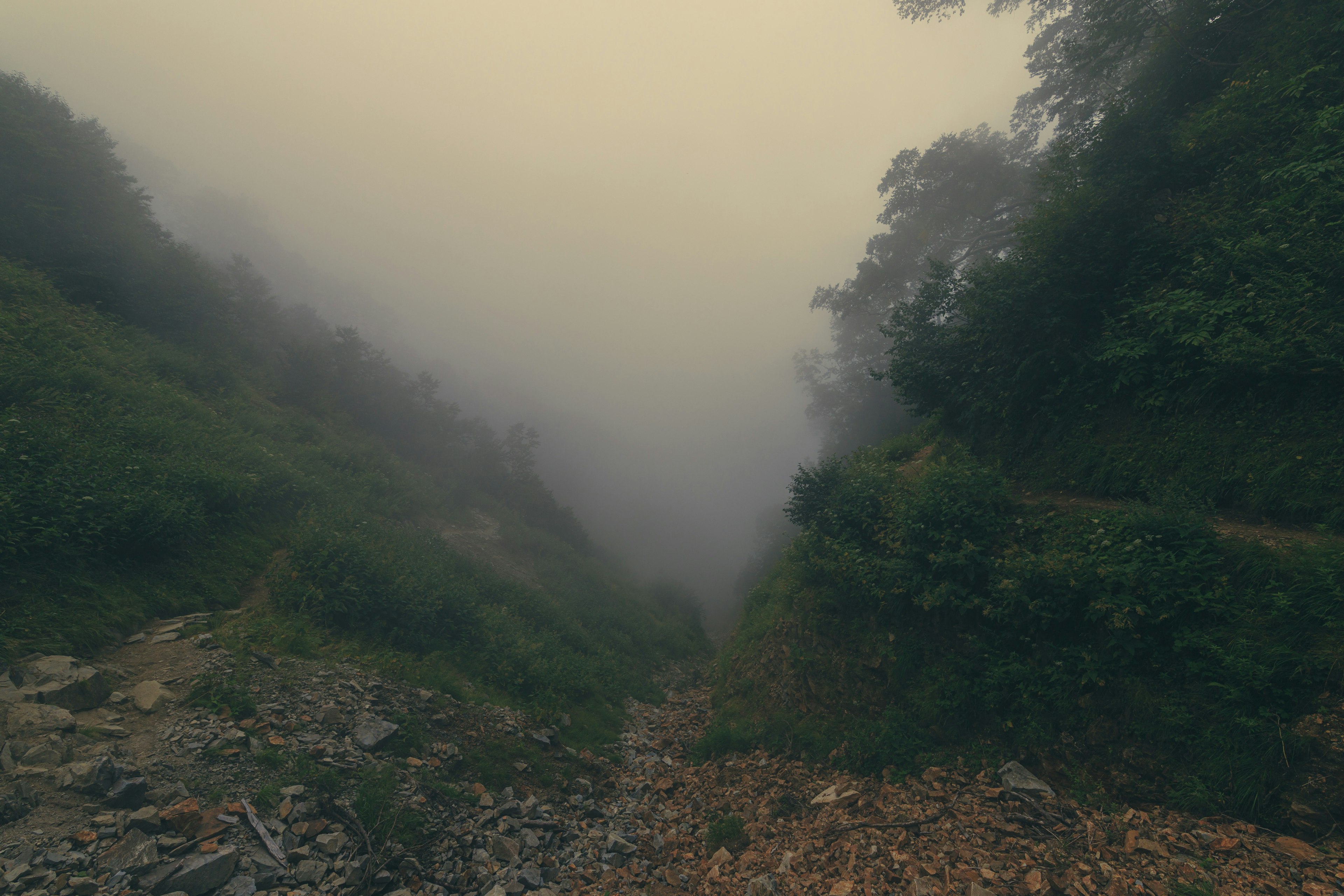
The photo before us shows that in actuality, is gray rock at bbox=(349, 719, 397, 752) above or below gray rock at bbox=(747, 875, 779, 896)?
below

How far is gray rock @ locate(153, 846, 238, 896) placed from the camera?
394cm

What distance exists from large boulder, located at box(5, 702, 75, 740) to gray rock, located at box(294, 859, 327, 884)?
3047 millimetres

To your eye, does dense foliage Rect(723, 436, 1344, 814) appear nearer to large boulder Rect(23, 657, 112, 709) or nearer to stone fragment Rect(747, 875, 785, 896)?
stone fragment Rect(747, 875, 785, 896)

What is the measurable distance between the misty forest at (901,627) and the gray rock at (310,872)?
7 centimetres

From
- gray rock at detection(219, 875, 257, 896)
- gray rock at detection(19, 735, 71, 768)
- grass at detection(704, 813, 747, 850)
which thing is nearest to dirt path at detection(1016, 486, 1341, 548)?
grass at detection(704, 813, 747, 850)

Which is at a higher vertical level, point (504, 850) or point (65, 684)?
point (65, 684)

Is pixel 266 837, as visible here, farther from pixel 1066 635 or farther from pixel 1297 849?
pixel 1066 635

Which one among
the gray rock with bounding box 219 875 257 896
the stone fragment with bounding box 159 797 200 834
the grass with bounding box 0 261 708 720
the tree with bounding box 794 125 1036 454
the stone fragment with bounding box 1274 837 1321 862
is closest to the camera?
the stone fragment with bounding box 1274 837 1321 862

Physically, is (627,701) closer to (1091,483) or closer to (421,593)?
(421,593)

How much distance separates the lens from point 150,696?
5.73 m

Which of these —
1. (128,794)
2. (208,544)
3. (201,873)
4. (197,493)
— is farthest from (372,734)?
(197,493)

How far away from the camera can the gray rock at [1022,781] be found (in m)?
5.16

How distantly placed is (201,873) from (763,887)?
217 inches

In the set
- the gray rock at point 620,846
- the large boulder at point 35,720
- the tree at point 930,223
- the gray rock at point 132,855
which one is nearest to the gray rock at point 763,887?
the gray rock at point 620,846
